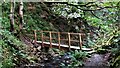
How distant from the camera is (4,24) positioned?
214 inches

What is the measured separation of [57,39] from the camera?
604 cm

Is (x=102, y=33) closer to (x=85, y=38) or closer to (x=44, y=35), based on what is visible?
(x=85, y=38)

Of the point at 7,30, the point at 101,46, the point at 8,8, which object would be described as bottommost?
the point at 101,46

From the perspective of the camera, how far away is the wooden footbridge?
5.67m

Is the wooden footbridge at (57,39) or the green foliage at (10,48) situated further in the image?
the wooden footbridge at (57,39)

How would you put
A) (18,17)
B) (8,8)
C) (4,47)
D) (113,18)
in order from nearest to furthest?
(4,47), (113,18), (8,8), (18,17)

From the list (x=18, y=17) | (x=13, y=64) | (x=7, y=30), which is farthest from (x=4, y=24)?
(x=13, y=64)

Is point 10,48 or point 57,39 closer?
point 10,48

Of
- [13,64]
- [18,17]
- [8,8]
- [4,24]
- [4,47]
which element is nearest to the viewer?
[13,64]

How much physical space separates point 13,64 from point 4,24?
1466mm

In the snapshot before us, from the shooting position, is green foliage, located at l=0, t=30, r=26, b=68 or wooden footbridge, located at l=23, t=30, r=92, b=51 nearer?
green foliage, located at l=0, t=30, r=26, b=68

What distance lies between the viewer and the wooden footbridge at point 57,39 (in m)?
5.67

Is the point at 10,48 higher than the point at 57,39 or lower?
higher

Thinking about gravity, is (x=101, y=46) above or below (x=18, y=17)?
below
